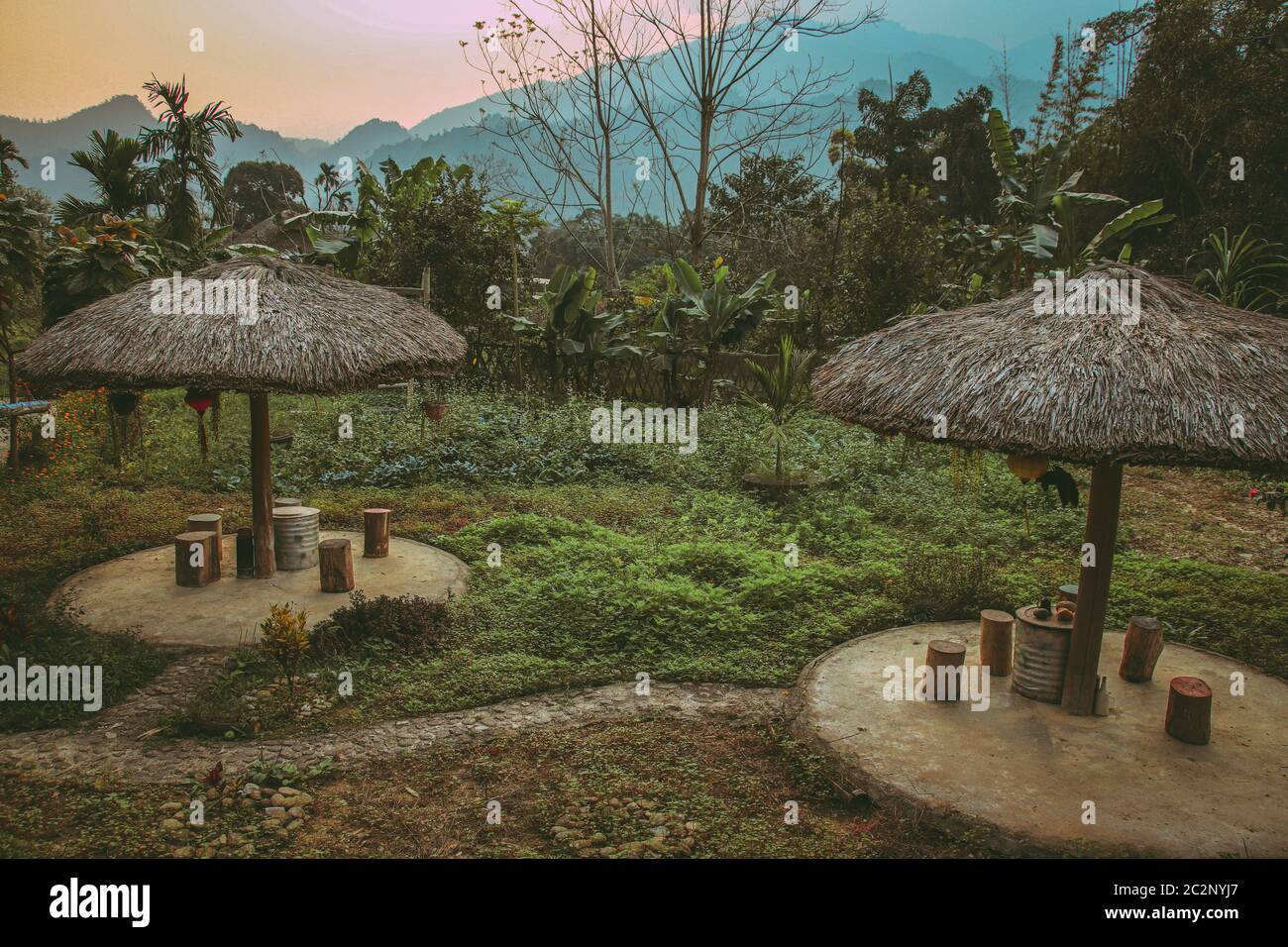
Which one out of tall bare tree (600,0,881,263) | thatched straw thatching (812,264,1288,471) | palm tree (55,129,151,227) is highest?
tall bare tree (600,0,881,263)

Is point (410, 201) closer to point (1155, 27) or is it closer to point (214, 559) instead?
point (214, 559)

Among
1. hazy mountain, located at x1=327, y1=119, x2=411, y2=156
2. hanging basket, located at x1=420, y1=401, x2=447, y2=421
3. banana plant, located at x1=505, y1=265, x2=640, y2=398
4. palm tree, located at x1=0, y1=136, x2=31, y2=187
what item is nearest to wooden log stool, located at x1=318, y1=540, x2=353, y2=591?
hanging basket, located at x1=420, y1=401, x2=447, y2=421

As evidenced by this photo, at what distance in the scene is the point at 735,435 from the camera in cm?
1158

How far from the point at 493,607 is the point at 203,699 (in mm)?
2128

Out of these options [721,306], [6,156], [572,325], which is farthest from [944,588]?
[6,156]

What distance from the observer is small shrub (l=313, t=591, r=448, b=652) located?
583 cm

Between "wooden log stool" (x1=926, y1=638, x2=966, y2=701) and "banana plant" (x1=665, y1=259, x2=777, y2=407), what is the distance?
786 centimetres

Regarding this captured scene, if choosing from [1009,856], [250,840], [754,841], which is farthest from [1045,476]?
[250,840]

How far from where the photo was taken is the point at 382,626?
19.5 feet

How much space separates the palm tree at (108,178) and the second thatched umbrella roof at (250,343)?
5849mm

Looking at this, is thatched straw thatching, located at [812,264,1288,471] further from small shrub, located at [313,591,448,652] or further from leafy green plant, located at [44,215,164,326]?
leafy green plant, located at [44,215,164,326]

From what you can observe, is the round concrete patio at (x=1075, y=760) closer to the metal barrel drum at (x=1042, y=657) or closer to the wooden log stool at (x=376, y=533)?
the metal barrel drum at (x=1042, y=657)

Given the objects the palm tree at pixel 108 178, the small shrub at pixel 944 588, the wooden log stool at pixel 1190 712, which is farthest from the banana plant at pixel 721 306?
the wooden log stool at pixel 1190 712

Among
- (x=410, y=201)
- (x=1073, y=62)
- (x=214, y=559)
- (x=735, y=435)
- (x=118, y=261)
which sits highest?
(x=1073, y=62)
